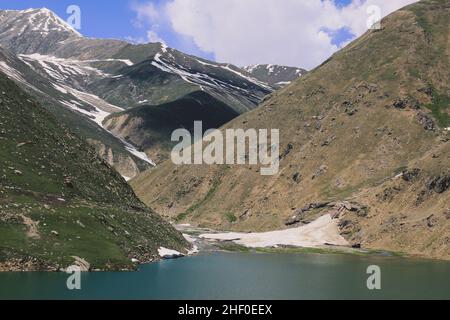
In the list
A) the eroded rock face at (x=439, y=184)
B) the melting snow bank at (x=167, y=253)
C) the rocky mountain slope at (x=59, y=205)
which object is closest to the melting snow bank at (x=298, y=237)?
the eroded rock face at (x=439, y=184)

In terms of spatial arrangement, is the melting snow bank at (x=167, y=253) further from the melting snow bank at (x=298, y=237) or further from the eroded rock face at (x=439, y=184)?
the eroded rock face at (x=439, y=184)

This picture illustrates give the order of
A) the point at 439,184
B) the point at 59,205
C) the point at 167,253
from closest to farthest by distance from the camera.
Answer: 1. the point at 59,205
2. the point at 167,253
3. the point at 439,184

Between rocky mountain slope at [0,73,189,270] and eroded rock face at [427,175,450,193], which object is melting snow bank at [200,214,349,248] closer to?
eroded rock face at [427,175,450,193]

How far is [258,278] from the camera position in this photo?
303 feet

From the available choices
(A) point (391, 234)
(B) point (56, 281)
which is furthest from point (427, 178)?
(B) point (56, 281)

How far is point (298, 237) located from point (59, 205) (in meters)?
79.0

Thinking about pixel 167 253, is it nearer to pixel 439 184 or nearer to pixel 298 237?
pixel 298 237

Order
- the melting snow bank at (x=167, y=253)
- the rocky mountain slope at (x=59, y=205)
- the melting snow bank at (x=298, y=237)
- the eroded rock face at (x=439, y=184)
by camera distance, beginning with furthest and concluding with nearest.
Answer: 1. the melting snow bank at (x=298, y=237)
2. the eroded rock face at (x=439, y=184)
3. the melting snow bank at (x=167, y=253)
4. the rocky mountain slope at (x=59, y=205)

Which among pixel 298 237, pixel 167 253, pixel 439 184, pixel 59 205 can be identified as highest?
pixel 439 184

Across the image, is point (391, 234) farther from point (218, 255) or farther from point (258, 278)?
point (258, 278)

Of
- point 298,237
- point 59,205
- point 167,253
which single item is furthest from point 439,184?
point 59,205

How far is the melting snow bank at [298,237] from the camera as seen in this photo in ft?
517

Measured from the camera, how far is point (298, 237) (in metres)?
162

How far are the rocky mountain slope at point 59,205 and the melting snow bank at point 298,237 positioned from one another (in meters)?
36.8
